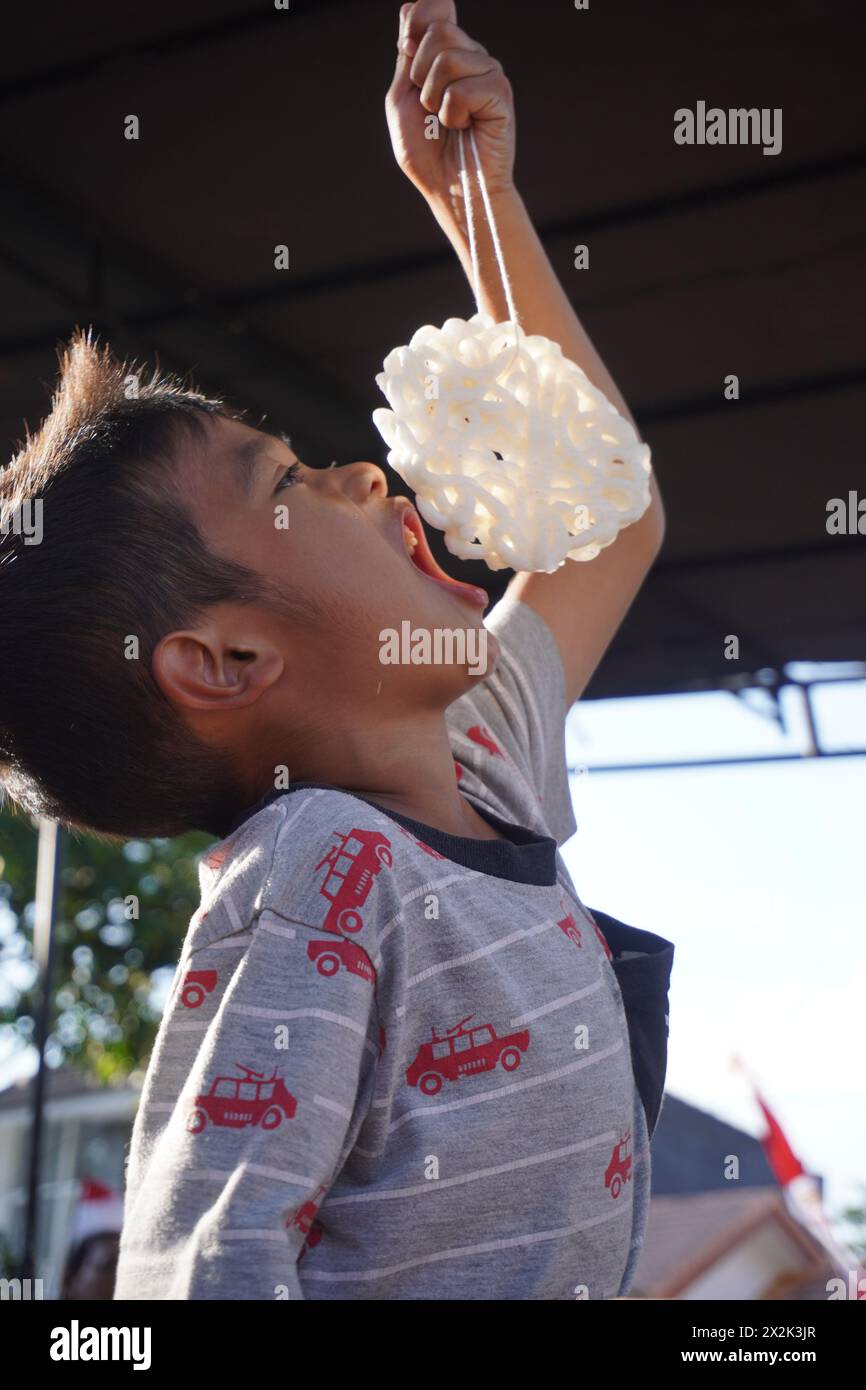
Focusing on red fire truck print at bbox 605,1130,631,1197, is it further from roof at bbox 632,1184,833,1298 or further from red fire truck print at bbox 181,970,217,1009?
roof at bbox 632,1184,833,1298

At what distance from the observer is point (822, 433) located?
351 cm

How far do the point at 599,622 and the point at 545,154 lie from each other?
1.52 m

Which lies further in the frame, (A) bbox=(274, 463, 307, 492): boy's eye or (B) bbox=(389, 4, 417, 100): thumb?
(B) bbox=(389, 4, 417, 100): thumb

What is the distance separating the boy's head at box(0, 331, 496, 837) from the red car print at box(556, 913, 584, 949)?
18 centimetres

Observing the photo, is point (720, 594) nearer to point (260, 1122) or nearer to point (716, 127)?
point (716, 127)

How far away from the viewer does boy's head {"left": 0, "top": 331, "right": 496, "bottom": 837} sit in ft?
3.38

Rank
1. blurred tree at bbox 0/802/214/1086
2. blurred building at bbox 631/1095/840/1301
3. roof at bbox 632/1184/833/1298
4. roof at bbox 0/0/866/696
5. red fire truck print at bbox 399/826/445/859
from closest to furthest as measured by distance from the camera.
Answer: red fire truck print at bbox 399/826/445/859, roof at bbox 0/0/866/696, blurred tree at bbox 0/802/214/1086, blurred building at bbox 631/1095/840/1301, roof at bbox 632/1184/833/1298

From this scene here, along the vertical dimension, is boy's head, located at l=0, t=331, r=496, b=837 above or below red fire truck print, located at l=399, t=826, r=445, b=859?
above

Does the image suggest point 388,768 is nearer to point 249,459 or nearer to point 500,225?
point 249,459

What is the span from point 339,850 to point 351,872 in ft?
0.06

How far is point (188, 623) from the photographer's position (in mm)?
1038

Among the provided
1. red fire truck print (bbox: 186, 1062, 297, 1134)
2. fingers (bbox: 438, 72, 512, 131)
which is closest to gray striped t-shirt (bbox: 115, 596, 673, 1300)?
red fire truck print (bbox: 186, 1062, 297, 1134)

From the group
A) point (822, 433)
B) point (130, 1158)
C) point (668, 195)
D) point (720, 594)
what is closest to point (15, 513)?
point (130, 1158)

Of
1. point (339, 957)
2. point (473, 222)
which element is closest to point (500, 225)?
point (473, 222)
